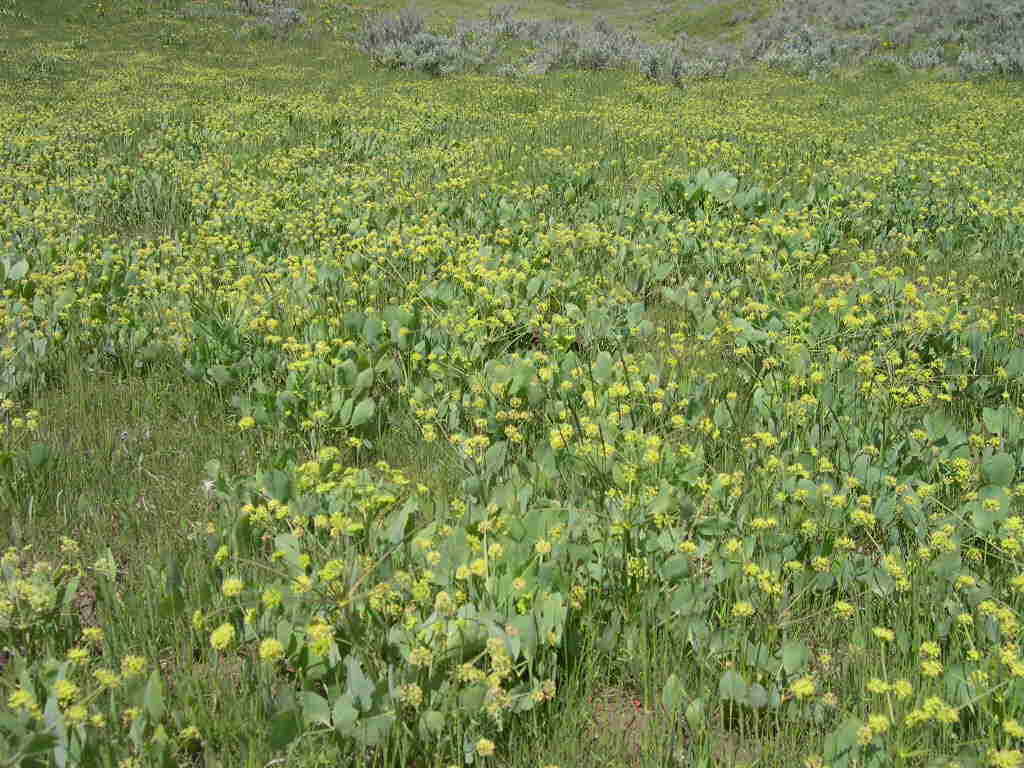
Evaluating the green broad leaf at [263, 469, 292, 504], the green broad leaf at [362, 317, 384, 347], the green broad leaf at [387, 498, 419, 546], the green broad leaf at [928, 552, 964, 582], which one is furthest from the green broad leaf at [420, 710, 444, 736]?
the green broad leaf at [362, 317, 384, 347]

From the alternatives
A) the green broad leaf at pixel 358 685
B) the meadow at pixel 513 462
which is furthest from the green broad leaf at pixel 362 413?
the green broad leaf at pixel 358 685

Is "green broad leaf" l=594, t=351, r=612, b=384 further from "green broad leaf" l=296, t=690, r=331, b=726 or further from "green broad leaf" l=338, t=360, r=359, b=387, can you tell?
"green broad leaf" l=296, t=690, r=331, b=726

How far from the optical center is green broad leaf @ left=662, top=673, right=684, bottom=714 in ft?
7.94

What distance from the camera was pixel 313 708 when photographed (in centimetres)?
228

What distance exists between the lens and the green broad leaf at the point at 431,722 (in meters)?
2.22

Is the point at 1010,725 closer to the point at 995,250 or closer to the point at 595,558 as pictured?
the point at 595,558

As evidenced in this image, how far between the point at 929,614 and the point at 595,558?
1.10 meters

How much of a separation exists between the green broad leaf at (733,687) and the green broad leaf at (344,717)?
1.05 meters

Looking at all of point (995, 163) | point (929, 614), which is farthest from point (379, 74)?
point (929, 614)

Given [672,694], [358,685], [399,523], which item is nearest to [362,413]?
[399,523]

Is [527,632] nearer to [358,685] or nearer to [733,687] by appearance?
[358,685]

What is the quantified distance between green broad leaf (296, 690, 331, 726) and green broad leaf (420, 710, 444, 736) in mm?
269

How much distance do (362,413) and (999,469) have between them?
280 cm

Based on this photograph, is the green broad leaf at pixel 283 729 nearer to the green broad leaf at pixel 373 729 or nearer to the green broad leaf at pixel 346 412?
the green broad leaf at pixel 373 729
